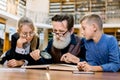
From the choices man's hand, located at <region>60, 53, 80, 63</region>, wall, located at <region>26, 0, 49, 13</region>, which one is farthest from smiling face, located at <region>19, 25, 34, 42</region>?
wall, located at <region>26, 0, 49, 13</region>

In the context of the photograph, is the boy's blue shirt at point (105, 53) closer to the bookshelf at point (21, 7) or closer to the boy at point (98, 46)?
the boy at point (98, 46)

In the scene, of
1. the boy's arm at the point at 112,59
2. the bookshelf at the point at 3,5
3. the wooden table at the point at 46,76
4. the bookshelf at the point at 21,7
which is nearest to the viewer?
the wooden table at the point at 46,76

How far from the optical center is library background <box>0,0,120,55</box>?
345 inches

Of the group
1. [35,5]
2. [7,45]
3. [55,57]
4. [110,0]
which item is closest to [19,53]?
[55,57]

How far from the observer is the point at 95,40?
1669mm

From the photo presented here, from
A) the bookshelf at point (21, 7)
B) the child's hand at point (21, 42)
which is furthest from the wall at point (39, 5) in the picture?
the child's hand at point (21, 42)

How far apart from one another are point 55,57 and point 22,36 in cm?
33


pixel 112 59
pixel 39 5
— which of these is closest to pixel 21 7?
pixel 39 5

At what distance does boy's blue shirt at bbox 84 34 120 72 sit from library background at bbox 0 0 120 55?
671cm

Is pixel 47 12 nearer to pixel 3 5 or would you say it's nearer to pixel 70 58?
pixel 3 5

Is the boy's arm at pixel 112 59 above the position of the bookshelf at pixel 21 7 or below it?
below

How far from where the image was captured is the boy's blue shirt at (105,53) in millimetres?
1511

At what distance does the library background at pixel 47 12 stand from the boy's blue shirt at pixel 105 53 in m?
6.71

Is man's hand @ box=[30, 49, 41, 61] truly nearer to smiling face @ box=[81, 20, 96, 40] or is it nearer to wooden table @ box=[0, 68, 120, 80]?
smiling face @ box=[81, 20, 96, 40]
